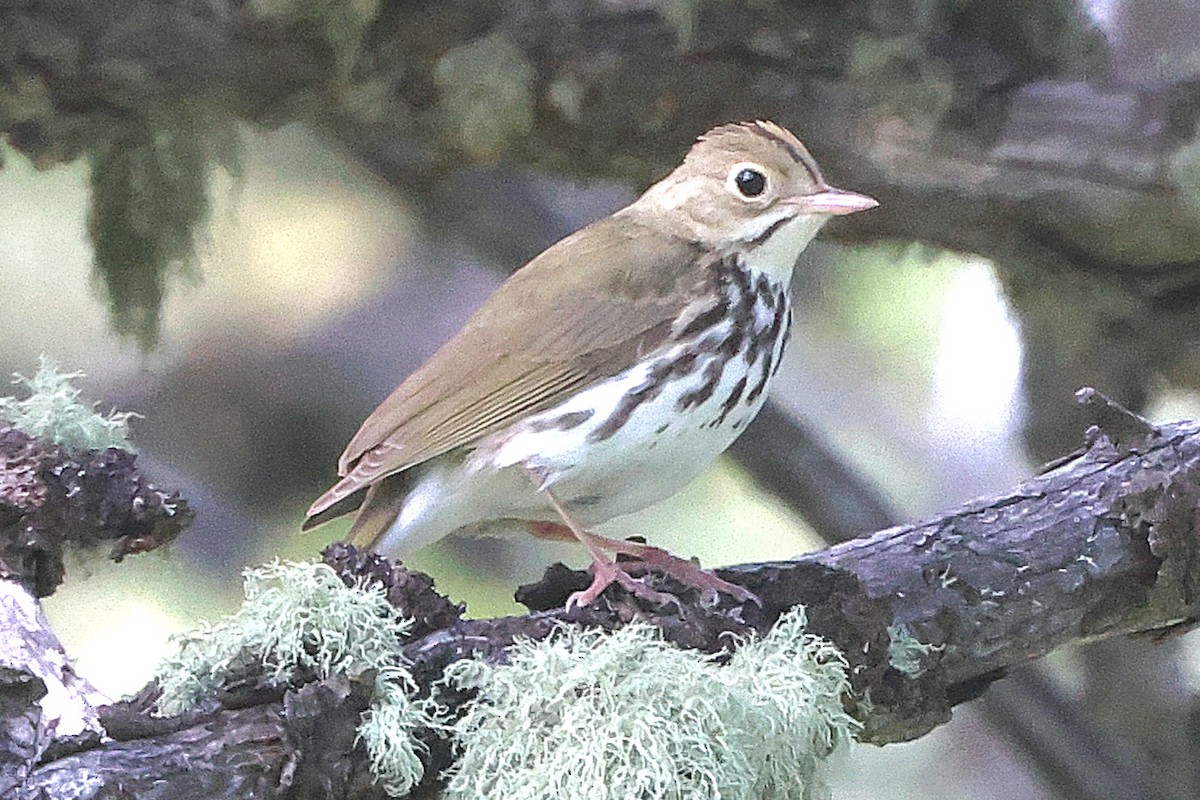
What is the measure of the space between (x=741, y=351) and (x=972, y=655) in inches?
12.3

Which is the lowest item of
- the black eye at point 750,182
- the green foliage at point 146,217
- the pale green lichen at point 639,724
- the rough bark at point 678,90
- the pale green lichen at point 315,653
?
the pale green lichen at point 639,724

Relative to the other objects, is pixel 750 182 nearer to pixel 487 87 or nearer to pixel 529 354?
pixel 529 354

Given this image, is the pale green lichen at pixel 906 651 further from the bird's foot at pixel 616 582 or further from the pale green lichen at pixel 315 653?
the pale green lichen at pixel 315 653

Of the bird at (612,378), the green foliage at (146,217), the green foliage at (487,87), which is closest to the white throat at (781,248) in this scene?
the bird at (612,378)

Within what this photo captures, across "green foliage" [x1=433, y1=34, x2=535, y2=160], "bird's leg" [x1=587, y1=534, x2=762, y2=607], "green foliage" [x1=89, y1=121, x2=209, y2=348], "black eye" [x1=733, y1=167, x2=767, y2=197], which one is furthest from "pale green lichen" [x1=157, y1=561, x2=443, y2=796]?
"green foliage" [x1=89, y1=121, x2=209, y2=348]

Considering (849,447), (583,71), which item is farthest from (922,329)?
(583,71)

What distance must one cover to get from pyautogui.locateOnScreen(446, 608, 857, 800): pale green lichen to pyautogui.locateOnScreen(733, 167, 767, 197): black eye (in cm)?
43

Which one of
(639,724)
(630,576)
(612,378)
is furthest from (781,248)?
(639,724)

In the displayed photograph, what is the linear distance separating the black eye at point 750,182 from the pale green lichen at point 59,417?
0.53 metres

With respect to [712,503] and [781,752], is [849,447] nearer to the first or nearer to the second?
[712,503]

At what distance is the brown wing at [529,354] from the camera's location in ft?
3.91

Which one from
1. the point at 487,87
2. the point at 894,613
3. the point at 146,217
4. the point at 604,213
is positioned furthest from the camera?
the point at 604,213

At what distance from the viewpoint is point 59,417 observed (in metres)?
1.12

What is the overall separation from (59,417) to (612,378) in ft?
1.34
